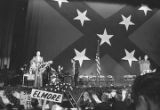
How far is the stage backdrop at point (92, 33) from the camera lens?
6.85 meters

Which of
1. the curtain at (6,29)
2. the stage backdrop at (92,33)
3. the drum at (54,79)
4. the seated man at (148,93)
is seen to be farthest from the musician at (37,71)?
the seated man at (148,93)

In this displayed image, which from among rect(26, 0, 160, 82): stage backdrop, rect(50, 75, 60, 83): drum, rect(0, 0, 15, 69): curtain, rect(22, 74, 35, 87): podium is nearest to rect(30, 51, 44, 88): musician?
rect(22, 74, 35, 87): podium

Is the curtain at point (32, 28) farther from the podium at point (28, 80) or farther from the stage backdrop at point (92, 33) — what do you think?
the podium at point (28, 80)

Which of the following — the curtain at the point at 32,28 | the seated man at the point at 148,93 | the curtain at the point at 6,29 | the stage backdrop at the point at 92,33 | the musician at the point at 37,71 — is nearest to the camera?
the seated man at the point at 148,93

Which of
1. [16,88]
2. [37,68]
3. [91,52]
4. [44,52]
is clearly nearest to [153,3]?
[91,52]

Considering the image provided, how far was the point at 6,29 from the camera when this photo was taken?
6.24 metres

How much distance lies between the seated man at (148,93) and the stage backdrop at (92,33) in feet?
19.8

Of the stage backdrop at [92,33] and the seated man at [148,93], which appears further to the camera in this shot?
the stage backdrop at [92,33]

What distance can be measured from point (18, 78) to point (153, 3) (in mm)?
4735

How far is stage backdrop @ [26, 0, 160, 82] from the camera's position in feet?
22.5

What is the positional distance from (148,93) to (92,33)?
21.7ft

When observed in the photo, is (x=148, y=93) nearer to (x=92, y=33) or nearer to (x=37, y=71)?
(x=37, y=71)

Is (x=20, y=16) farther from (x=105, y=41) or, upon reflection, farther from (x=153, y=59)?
(x=153, y=59)

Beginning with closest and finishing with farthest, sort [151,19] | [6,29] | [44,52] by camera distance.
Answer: [6,29] → [44,52] → [151,19]
